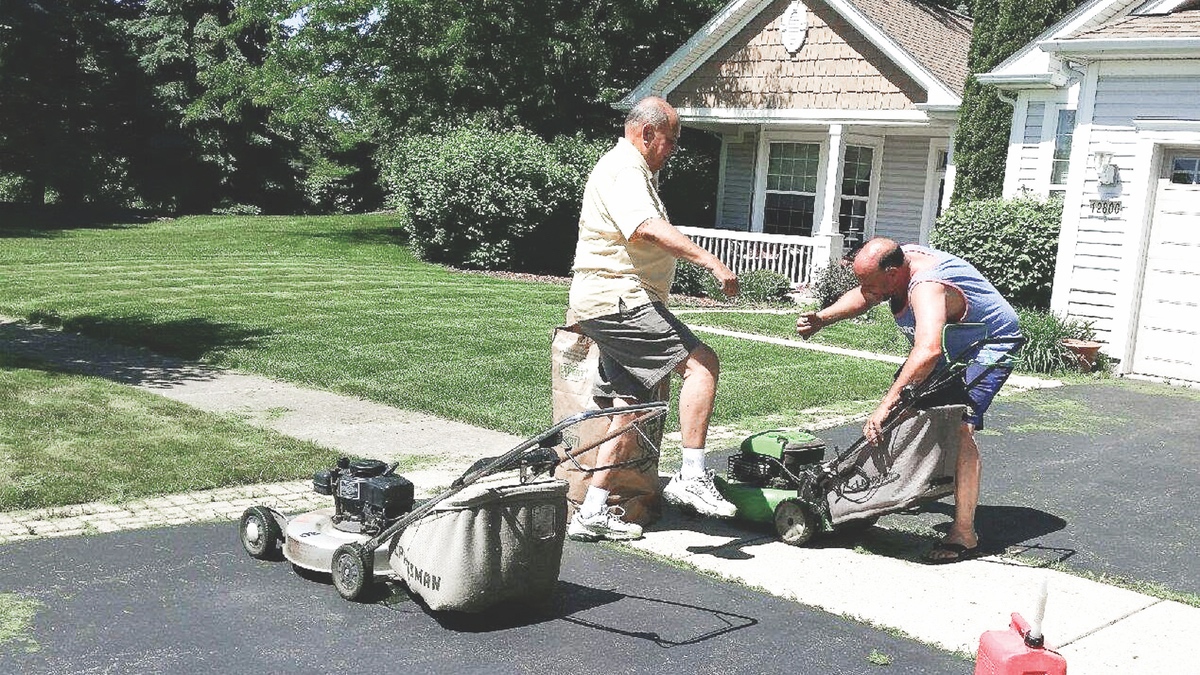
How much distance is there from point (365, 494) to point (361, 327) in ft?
25.5

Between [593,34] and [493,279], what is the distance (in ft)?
23.6

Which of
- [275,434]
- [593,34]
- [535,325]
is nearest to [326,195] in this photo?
[593,34]

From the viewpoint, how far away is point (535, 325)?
42.9ft

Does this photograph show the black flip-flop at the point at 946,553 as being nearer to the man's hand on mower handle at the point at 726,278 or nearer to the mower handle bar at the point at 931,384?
the mower handle bar at the point at 931,384

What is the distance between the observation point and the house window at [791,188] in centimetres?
2172

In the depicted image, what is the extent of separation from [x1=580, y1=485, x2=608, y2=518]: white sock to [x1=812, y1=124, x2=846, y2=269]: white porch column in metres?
13.7

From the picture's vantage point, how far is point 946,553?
5469 millimetres

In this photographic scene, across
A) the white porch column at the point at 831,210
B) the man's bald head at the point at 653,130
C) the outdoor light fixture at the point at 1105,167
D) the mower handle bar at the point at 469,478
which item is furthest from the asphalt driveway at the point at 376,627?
the white porch column at the point at 831,210

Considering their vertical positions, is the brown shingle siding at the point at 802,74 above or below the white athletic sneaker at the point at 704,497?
above

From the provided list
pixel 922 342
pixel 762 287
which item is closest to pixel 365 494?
pixel 922 342

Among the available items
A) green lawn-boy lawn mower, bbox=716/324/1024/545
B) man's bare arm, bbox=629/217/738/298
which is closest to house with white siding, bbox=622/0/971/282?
green lawn-boy lawn mower, bbox=716/324/1024/545

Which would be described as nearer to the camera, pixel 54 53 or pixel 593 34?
pixel 593 34

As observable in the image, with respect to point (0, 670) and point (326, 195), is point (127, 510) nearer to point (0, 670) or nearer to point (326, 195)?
point (0, 670)

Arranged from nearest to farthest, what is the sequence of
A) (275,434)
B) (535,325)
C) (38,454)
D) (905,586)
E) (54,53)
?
(905,586)
(38,454)
(275,434)
(535,325)
(54,53)
